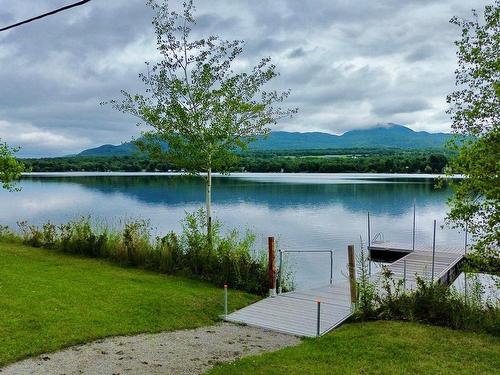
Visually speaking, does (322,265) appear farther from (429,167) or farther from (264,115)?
(429,167)

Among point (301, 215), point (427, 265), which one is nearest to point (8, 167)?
point (427, 265)

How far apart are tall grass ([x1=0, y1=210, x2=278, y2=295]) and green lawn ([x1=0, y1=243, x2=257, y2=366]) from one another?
2.03 ft

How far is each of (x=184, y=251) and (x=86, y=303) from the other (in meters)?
4.65

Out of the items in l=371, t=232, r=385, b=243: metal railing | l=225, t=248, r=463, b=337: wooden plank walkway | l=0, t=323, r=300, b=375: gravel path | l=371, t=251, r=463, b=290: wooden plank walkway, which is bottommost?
l=371, t=232, r=385, b=243: metal railing

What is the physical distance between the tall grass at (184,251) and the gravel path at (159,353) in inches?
145

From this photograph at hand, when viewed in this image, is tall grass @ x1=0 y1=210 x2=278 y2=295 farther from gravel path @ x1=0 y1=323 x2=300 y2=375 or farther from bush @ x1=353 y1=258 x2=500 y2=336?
gravel path @ x1=0 y1=323 x2=300 y2=375

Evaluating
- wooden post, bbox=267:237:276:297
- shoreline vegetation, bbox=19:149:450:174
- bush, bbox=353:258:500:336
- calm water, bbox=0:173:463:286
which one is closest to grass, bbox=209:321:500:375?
bush, bbox=353:258:500:336

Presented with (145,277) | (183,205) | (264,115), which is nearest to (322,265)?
(264,115)

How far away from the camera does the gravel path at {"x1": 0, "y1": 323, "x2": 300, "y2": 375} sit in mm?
6883

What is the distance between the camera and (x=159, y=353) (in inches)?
302

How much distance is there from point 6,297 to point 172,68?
8.27 m

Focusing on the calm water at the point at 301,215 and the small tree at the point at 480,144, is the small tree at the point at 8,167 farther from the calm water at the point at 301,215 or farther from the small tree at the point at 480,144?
the small tree at the point at 480,144

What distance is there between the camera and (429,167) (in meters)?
104

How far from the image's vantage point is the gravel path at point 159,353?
6883 millimetres
